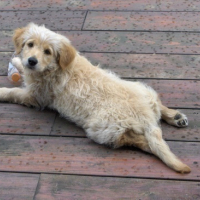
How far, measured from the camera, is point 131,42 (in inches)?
148

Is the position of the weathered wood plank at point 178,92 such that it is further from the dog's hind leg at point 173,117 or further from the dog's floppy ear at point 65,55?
the dog's floppy ear at point 65,55

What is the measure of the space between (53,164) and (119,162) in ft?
1.46

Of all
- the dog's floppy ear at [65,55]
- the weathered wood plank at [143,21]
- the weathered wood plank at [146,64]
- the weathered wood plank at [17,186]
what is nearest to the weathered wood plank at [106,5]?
the weathered wood plank at [143,21]

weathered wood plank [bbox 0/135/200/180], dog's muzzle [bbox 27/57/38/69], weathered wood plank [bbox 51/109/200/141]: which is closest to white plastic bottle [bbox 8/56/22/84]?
dog's muzzle [bbox 27/57/38/69]

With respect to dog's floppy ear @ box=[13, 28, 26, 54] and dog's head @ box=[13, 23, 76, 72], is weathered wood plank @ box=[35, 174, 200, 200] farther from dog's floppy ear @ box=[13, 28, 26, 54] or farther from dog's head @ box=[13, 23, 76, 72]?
dog's floppy ear @ box=[13, 28, 26, 54]

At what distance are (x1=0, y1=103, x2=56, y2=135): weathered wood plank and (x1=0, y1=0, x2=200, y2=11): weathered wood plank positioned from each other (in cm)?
178

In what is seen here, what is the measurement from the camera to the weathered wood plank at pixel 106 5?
4.31 m

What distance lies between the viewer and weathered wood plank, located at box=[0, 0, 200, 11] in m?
4.31

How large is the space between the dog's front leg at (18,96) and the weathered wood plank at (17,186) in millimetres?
776

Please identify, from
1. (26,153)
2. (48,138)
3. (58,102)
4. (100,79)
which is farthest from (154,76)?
(26,153)

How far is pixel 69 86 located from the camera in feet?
9.29

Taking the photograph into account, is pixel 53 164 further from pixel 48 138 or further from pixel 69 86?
pixel 69 86

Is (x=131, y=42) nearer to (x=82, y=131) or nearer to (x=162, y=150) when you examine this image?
(x=82, y=131)

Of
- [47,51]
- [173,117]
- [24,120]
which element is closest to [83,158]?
[24,120]
